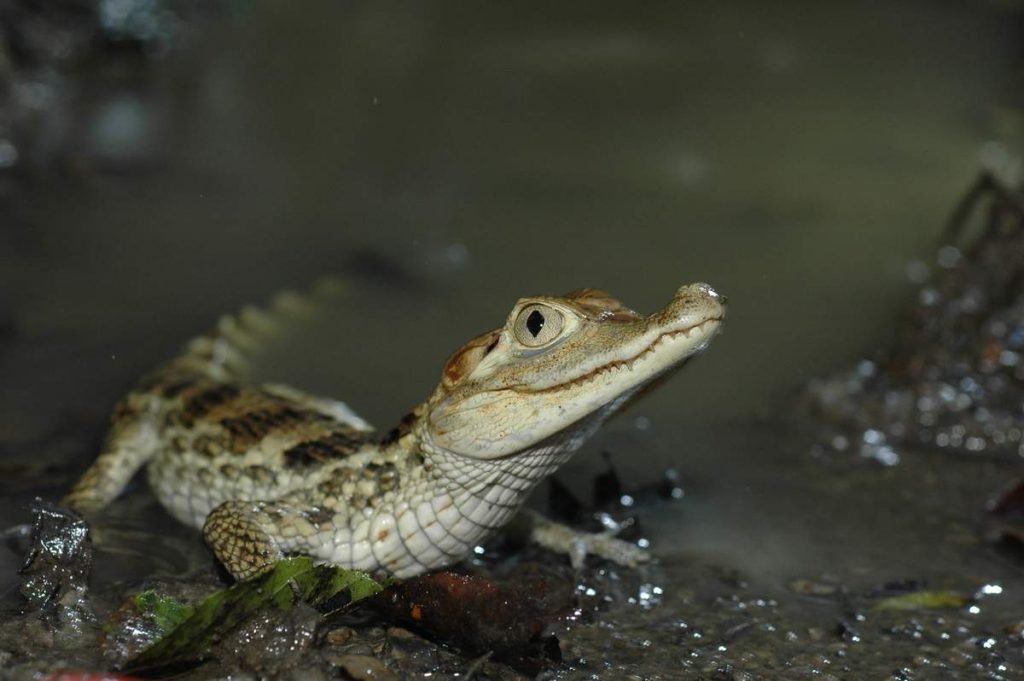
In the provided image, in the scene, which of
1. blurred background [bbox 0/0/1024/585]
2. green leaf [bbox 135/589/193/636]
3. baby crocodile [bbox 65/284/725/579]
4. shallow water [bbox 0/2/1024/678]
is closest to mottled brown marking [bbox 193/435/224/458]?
baby crocodile [bbox 65/284/725/579]

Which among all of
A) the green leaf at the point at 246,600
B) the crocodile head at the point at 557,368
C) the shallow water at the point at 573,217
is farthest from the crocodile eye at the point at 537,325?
the shallow water at the point at 573,217

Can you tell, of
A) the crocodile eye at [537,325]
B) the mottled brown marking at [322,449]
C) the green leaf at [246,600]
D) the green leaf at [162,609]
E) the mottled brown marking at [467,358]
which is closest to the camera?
the green leaf at [246,600]

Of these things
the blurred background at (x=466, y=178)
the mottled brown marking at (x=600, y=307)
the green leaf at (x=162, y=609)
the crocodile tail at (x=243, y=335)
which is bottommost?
the green leaf at (x=162, y=609)

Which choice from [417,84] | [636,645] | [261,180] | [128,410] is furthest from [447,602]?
[417,84]

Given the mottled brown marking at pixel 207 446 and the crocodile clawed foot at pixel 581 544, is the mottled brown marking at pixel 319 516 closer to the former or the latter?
the mottled brown marking at pixel 207 446

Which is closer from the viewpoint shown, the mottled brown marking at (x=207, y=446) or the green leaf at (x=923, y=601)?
the green leaf at (x=923, y=601)

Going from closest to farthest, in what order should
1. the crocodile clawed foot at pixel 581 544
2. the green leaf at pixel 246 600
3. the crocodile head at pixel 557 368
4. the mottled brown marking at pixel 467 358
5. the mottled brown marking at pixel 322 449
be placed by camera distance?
the green leaf at pixel 246 600, the crocodile head at pixel 557 368, the mottled brown marking at pixel 467 358, the mottled brown marking at pixel 322 449, the crocodile clawed foot at pixel 581 544
